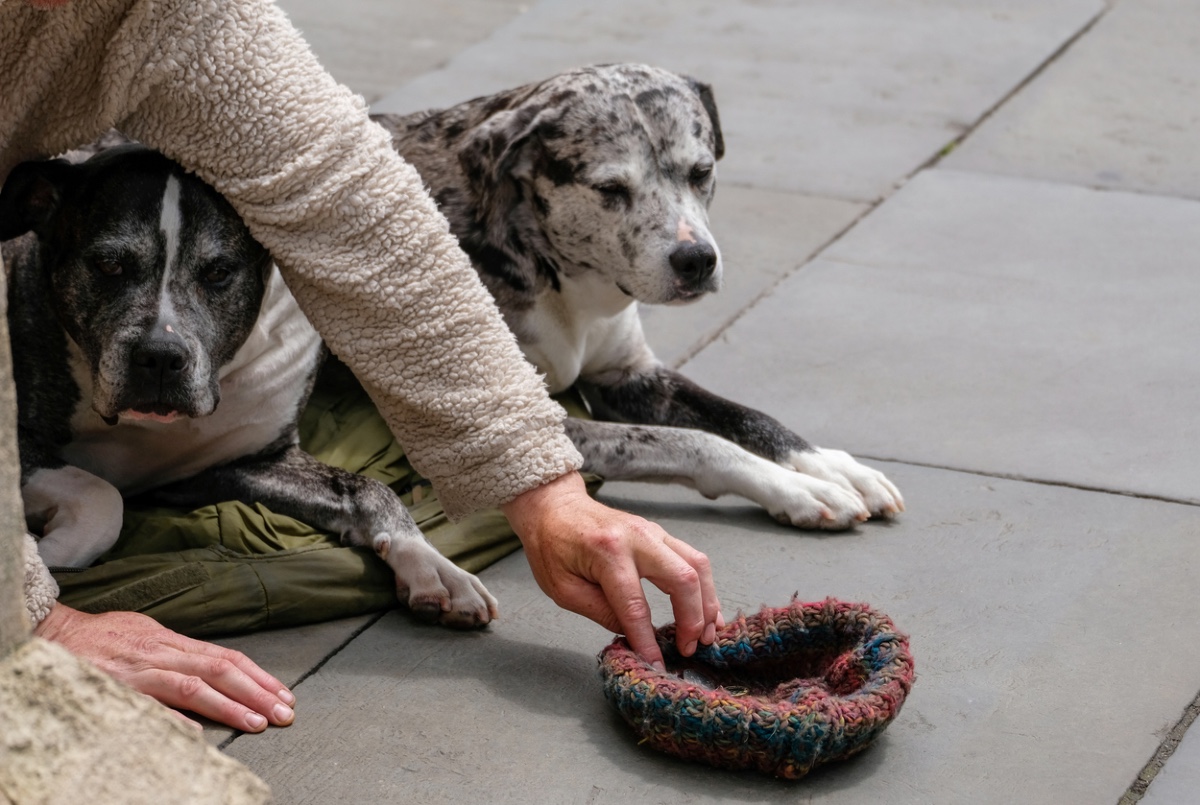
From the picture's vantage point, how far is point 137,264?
3336mm

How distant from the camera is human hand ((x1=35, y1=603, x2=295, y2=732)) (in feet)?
9.74

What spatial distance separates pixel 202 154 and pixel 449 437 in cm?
71

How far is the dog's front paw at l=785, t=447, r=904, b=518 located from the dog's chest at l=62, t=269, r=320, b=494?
1238 millimetres

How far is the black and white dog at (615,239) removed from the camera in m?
3.94

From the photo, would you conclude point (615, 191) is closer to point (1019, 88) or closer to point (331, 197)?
point (331, 197)

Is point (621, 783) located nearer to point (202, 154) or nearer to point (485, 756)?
point (485, 756)

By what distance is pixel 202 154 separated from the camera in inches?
122

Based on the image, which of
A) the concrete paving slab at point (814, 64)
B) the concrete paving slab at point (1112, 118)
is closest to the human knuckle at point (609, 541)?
the concrete paving slab at point (814, 64)

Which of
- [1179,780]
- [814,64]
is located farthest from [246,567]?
[814,64]

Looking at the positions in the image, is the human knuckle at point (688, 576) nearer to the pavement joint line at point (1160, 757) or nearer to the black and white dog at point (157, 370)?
the black and white dog at point (157, 370)

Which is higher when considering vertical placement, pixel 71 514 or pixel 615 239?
pixel 615 239

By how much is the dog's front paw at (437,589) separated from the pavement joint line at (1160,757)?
1313 millimetres

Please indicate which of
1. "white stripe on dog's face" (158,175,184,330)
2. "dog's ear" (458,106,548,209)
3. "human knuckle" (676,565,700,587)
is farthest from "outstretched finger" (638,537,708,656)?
"dog's ear" (458,106,548,209)

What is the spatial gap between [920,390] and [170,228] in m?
2.17
